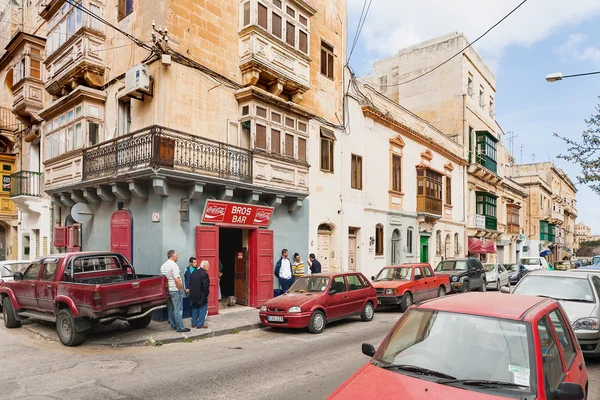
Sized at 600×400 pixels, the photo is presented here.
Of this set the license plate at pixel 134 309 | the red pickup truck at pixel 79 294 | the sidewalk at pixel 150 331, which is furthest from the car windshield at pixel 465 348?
the sidewalk at pixel 150 331

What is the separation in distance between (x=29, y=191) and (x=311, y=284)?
14.6 meters

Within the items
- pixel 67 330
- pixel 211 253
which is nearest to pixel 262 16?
pixel 211 253

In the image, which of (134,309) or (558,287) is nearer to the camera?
(558,287)

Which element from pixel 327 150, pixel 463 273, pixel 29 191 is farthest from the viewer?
pixel 463 273

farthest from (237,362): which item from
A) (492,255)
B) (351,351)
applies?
(492,255)

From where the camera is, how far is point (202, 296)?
1094cm

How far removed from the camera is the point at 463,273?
19.5 meters

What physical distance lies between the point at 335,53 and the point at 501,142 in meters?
28.5

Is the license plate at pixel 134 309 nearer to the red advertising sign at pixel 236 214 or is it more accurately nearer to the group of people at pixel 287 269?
the red advertising sign at pixel 236 214

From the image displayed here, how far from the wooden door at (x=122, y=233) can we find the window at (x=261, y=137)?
15.8 feet

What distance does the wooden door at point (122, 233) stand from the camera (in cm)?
1303

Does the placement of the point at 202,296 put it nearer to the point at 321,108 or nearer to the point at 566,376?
the point at 566,376

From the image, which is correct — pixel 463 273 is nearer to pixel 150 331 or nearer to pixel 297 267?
pixel 297 267

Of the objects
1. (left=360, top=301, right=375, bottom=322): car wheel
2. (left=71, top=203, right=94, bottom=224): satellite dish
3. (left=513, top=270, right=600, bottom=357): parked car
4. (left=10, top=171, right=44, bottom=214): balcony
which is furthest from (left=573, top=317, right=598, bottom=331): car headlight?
(left=10, top=171, right=44, bottom=214): balcony
